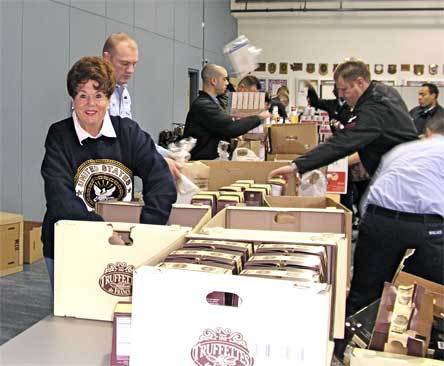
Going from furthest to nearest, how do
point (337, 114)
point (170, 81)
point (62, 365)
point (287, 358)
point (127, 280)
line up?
point (170, 81) < point (337, 114) < point (127, 280) < point (62, 365) < point (287, 358)

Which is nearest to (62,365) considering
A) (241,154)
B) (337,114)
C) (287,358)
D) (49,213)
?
(287,358)

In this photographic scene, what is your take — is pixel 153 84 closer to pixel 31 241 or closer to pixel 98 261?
pixel 31 241

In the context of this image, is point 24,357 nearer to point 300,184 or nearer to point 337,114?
point 300,184

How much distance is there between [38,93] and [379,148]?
3.57 m

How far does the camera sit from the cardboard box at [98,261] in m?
1.50

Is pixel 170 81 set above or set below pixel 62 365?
above

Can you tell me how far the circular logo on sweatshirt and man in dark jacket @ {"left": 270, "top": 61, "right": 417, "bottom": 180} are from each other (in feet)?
3.40

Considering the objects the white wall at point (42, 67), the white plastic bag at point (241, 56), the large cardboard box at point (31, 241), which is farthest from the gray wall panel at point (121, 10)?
the large cardboard box at point (31, 241)

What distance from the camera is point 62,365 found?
1312 millimetres

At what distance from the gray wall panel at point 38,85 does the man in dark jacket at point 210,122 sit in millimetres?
1773

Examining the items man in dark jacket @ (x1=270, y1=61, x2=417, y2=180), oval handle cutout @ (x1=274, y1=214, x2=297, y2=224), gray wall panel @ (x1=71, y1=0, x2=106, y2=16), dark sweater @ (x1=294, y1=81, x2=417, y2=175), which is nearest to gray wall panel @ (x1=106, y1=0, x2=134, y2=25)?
gray wall panel @ (x1=71, y1=0, x2=106, y2=16)

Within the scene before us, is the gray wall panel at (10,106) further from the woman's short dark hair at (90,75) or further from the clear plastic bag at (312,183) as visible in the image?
the woman's short dark hair at (90,75)

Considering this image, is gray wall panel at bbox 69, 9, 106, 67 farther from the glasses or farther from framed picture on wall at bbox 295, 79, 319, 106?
framed picture on wall at bbox 295, 79, 319, 106

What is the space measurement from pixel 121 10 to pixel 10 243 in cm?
356
